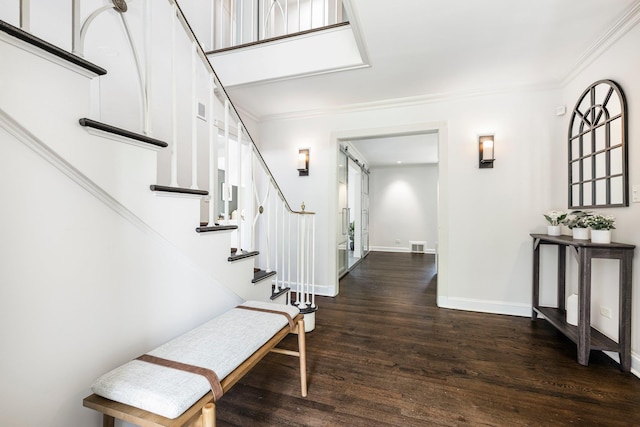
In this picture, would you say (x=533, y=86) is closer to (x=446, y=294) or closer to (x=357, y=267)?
(x=446, y=294)

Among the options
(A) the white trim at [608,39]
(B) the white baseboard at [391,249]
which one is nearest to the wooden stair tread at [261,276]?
(A) the white trim at [608,39]

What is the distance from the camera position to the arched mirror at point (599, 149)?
199cm

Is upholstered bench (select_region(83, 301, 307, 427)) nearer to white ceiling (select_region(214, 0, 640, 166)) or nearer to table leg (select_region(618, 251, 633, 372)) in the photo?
white ceiling (select_region(214, 0, 640, 166))

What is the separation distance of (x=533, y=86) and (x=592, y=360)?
2.62 m

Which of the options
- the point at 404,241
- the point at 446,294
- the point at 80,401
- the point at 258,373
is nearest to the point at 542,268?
the point at 446,294

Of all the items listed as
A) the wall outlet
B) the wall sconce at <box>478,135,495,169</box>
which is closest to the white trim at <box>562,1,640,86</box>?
the wall sconce at <box>478,135,495,169</box>

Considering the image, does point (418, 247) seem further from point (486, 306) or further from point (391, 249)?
point (486, 306)

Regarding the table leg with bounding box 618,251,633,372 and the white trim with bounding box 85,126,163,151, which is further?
the table leg with bounding box 618,251,633,372

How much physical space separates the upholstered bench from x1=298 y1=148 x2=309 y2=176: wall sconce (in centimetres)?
255

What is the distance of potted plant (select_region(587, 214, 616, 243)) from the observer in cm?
194

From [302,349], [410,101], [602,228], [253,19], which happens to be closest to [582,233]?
[602,228]

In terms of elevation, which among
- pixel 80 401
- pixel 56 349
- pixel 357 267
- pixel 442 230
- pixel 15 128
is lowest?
pixel 357 267

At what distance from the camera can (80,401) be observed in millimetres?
1007

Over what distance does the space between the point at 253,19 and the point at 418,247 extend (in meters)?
6.60
